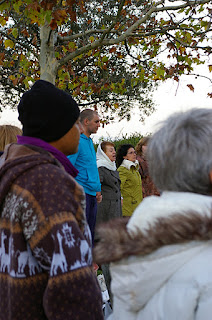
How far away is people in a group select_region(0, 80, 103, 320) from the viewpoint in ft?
5.04

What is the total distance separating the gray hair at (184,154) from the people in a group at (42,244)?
431 mm

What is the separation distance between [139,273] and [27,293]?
0.61m

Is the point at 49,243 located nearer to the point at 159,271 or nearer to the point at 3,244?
the point at 3,244

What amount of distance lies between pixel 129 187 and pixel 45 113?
455 cm

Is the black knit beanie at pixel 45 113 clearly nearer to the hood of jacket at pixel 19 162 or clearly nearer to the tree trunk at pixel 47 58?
the hood of jacket at pixel 19 162

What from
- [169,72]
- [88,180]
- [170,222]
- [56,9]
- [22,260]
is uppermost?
[56,9]

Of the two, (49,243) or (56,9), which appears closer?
(49,243)

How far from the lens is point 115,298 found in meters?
1.37

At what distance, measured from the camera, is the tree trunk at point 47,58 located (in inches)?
271

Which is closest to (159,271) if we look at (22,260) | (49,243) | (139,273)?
(139,273)

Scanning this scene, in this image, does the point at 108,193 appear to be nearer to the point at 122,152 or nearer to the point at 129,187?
the point at 129,187

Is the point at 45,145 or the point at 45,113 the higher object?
the point at 45,113

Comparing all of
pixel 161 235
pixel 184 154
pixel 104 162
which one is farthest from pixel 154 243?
pixel 104 162

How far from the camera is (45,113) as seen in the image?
1824 mm
